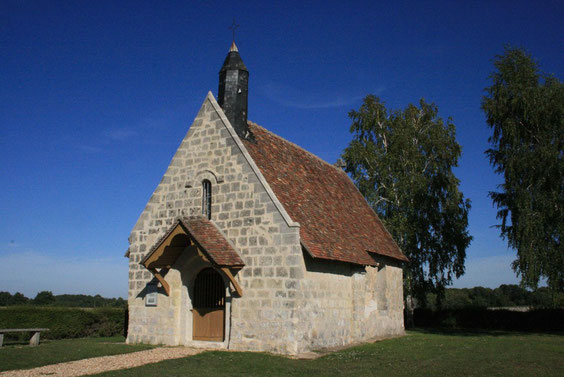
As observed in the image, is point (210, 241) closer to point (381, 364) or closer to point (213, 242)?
point (213, 242)

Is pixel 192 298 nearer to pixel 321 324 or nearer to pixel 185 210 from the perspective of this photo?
pixel 185 210

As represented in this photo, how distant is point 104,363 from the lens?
12.9 m

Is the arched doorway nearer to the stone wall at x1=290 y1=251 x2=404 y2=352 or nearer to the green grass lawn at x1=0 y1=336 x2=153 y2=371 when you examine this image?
the green grass lawn at x1=0 y1=336 x2=153 y2=371

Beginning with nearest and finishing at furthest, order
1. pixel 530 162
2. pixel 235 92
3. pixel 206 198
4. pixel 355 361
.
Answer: pixel 355 361 → pixel 206 198 → pixel 235 92 → pixel 530 162

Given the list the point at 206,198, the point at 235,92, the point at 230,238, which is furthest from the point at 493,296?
the point at 230,238

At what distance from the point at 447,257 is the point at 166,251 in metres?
19.3

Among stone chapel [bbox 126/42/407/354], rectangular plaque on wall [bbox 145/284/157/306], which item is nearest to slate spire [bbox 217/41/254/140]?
stone chapel [bbox 126/42/407/354]

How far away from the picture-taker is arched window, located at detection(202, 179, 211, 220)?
1716 centimetres

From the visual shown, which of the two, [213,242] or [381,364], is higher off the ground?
[213,242]

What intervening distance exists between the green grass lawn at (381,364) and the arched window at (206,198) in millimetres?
4812

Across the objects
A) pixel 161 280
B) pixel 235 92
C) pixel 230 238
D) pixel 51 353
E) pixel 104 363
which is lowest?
pixel 51 353

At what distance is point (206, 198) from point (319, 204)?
442cm

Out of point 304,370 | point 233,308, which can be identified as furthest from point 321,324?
point 304,370

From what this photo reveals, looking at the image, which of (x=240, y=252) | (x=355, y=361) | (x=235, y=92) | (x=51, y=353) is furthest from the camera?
(x=235, y=92)
